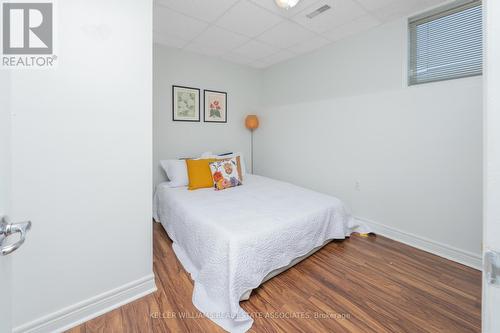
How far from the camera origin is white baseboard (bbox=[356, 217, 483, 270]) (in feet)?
6.68

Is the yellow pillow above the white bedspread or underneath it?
above

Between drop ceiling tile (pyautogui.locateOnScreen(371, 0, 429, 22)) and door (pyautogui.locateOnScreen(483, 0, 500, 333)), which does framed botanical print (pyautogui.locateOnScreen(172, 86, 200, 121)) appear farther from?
door (pyautogui.locateOnScreen(483, 0, 500, 333))

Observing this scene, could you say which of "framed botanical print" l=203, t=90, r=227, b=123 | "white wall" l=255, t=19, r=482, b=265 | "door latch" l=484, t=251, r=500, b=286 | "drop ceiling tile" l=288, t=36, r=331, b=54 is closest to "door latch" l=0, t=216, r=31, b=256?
"door latch" l=484, t=251, r=500, b=286

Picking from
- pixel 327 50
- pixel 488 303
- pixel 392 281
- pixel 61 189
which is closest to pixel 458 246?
pixel 392 281

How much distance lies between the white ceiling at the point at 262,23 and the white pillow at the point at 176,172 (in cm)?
167

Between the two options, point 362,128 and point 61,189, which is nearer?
point 61,189

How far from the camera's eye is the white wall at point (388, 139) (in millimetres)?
2074

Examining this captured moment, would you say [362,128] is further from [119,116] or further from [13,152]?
[13,152]

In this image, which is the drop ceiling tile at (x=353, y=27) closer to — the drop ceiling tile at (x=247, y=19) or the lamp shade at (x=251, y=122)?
the drop ceiling tile at (x=247, y=19)

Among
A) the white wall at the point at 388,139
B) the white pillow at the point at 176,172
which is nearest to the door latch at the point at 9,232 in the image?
the white pillow at the point at 176,172

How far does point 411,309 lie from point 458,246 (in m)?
1.11

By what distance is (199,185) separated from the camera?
288 centimetres

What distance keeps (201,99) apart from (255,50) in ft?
3.69

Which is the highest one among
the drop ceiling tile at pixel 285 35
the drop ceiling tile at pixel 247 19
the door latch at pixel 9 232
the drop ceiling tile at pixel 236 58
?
the drop ceiling tile at pixel 236 58
